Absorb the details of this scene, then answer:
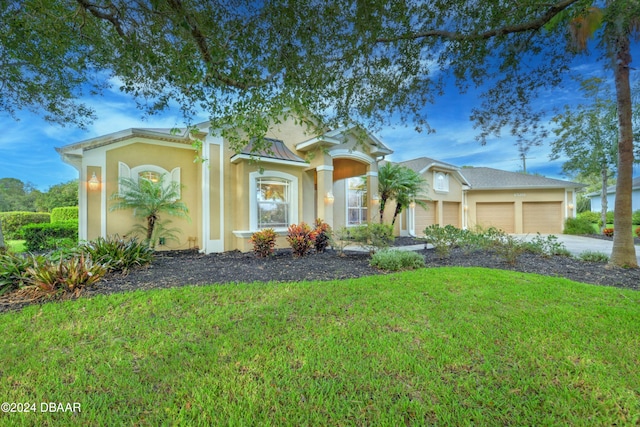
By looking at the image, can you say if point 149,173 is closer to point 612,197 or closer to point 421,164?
point 421,164

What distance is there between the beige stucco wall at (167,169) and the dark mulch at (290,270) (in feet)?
4.73

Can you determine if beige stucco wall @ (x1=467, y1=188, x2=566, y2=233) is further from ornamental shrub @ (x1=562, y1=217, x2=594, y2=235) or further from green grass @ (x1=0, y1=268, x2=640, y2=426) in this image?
green grass @ (x1=0, y1=268, x2=640, y2=426)

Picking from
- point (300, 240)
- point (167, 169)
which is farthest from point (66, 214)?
point (300, 240)

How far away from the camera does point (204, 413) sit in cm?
206

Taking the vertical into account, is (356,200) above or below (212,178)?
below

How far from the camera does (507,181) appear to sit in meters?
19.1

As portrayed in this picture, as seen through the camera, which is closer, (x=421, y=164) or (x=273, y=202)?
(x=273, y=202)

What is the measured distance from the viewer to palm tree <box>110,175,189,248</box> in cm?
845

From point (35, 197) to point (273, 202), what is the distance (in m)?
36.2

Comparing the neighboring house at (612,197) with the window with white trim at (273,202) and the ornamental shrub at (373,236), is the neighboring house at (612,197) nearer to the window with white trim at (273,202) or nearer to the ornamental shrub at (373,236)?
the ornamental shrub at (373,236)

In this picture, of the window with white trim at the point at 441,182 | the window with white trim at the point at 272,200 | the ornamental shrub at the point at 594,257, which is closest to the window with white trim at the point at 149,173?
the window with white trim at the point at 272,200

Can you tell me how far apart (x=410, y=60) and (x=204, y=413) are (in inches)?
222

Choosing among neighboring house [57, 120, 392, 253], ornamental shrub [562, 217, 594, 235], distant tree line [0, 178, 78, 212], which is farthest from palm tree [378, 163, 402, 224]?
distant tree line [0, 178, 78, 212]

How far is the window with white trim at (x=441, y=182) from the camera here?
58.6ft
